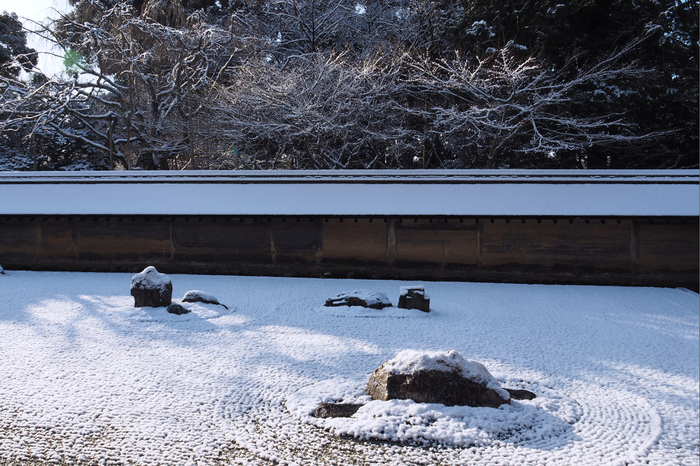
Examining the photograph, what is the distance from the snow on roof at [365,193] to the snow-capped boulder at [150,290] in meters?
2.78

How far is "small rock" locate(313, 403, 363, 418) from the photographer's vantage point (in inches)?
131

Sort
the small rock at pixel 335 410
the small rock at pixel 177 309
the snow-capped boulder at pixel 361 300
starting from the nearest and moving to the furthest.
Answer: the small rock at pixel 335 410, the small rock at pixel 177 309, the snow-capped boulder at pixel 361 300

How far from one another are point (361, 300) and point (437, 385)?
10.8 ft

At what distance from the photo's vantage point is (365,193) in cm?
942

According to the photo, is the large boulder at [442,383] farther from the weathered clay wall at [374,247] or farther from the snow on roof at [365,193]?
the weathered clay wall at [374,247]

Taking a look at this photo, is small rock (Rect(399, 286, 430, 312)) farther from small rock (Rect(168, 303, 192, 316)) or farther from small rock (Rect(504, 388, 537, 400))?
small rock (Rect(168, 303, 192, 316))

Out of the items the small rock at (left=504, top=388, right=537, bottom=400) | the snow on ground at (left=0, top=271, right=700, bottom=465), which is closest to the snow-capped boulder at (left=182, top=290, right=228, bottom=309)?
the snow on ground at (left=0, top=271, right=700, bottom=465)

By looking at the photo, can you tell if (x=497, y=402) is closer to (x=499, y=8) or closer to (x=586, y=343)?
(x=586, y=343)

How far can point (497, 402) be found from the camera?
11.0 ft

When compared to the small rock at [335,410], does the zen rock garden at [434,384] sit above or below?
above

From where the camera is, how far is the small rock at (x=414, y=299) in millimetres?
6371

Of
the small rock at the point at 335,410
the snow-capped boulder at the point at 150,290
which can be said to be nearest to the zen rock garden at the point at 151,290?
the snow-capped boulder at the point at 150,290

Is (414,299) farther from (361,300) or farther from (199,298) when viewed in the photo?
(199,298)

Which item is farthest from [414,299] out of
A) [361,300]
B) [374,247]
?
[374,247]
